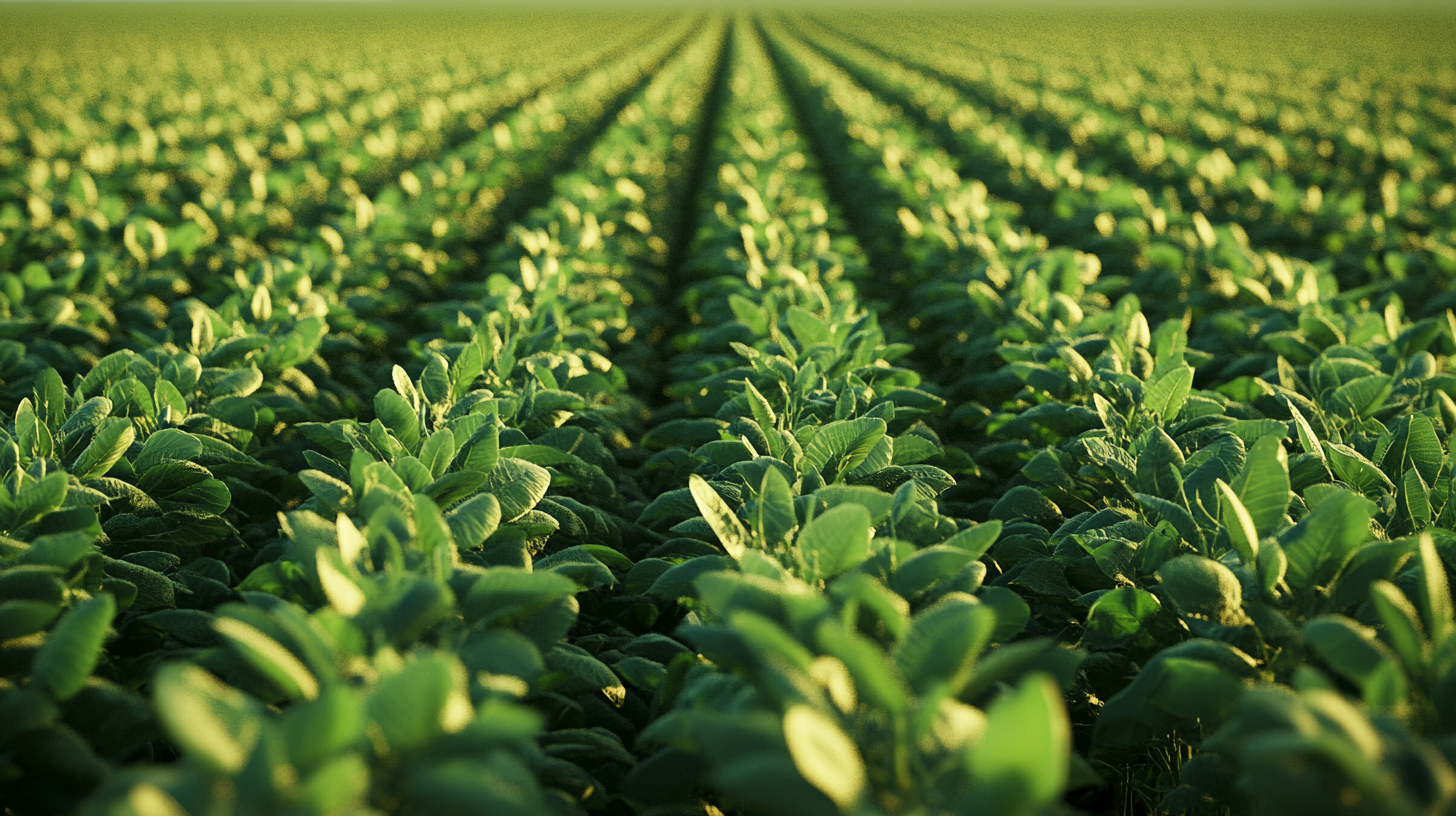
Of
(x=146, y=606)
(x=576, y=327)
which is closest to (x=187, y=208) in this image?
(x=576, y=327)

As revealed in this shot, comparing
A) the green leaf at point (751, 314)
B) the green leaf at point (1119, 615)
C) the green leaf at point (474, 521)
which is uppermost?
the green leaf at point (474, 521)

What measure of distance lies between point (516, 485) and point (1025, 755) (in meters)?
1.49

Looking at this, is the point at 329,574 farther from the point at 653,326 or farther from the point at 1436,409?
the point at 653,326

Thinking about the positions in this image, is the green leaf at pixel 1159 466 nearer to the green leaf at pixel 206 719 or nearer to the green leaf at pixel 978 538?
the green leaf at pixel 978 538

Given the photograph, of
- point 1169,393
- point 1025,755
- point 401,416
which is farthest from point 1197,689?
point 401,416

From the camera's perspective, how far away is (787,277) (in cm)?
473

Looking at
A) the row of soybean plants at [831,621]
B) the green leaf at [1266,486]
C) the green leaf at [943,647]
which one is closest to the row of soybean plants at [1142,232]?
the row of soybean plants at [831,621]

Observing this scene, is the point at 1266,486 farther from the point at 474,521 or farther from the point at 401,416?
the point at 401,416

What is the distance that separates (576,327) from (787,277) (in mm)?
1168

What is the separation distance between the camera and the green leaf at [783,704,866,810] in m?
1.24

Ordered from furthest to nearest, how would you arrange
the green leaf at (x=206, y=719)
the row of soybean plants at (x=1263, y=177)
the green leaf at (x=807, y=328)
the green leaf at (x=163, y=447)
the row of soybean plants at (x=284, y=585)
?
the row of soybean plants at (x=1263, y=177) < the green leaf at (x=807, y=328) < the green leaf at (x=163, y=447) < the row of soybean plants at (x=284, y=585) < the green leaf at (x=206, y=719)

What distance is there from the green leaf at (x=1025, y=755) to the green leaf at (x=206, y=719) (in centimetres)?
98

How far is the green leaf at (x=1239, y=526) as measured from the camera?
1868mm

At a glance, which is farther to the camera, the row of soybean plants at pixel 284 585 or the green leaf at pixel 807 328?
the green leaf at pixel 807 328
